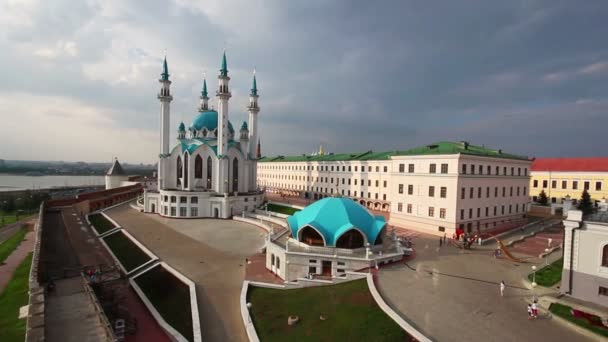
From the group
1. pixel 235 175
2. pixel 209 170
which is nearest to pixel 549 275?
pixel 235 175

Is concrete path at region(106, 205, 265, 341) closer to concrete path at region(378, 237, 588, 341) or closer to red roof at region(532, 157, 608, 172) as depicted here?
concrete path at region(378, 237, 588, 341)

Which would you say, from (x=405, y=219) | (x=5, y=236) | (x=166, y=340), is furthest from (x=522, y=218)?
(x=5, y=236)

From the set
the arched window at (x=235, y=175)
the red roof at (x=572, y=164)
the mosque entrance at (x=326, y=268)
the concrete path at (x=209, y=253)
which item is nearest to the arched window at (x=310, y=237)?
the mosque entrance at (x=326, y=268)

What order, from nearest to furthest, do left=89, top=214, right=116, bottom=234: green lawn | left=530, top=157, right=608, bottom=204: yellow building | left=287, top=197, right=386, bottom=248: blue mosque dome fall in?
1. left=287, top=197, right=386, bottom=248: blue mosque dome
2. left=89, top=214, right=116, bottom=234: green lawn
3. left=530, top=157, right=608, bottom=204: yellow building

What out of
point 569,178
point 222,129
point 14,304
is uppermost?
point 222,129

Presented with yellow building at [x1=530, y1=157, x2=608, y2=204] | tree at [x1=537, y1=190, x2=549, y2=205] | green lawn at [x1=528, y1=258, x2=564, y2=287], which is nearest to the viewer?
green lawn at [x1=528, y1=258, x2=564, y2=287]

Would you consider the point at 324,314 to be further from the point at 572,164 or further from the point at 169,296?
the point at 572,164

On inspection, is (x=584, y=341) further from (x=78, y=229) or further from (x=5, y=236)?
(x=5, y=236)

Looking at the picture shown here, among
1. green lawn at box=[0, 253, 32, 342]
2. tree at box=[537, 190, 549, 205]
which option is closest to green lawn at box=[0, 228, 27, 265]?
green lawn at box=[0, 253, 32, 342]
